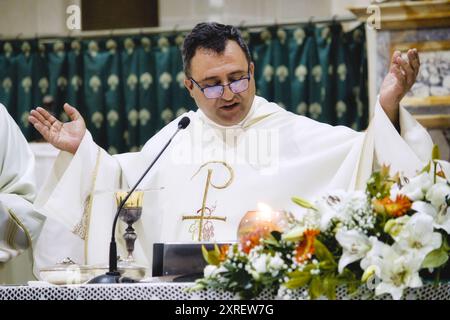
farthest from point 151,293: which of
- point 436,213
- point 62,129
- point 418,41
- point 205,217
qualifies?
point 418,41

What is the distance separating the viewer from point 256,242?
237cm

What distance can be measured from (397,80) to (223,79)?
2.50 ft

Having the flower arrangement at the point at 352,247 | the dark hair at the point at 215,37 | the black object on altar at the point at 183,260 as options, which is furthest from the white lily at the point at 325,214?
the dark hair at the point at 215,37

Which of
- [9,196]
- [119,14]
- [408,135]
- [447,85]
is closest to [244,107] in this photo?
[408,135]

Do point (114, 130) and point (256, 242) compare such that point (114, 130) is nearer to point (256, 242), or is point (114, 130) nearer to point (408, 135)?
point (408, 135)

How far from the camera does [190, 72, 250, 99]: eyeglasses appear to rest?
3.56 m

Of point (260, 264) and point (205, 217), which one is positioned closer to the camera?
point (260, 264)

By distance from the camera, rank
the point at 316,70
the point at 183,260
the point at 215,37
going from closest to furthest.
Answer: the point at 183,260, the point at 215,37, the point at 316,70

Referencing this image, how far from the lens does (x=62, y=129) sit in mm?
3564

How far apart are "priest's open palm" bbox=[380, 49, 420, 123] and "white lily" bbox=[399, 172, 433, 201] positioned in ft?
2.53

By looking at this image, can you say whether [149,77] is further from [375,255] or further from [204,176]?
[375,255]

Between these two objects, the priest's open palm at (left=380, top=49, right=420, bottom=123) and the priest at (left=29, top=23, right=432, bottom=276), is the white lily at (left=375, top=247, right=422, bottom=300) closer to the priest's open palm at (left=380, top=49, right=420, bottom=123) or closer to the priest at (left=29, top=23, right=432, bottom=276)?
the priest's open palm at (left=380, top=49, right=420, bottom=123)

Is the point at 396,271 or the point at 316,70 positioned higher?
the point at 316,70

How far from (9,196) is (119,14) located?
144 centimetres
